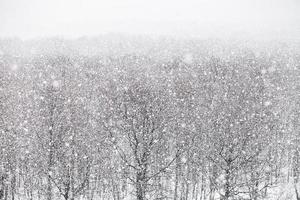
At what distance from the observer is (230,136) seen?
31.2m

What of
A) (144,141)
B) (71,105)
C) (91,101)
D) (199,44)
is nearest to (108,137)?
(71,105)

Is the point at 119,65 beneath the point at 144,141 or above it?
above

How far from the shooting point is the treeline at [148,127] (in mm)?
31094

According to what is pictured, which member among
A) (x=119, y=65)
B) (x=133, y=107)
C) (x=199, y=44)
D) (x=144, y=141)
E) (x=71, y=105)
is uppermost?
(x=199, y=44)

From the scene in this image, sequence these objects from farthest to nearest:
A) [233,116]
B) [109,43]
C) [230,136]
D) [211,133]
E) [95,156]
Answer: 1. [109,43]
2. [95,156]
3. [211,133]
4. [233,116]
5. [230,136]

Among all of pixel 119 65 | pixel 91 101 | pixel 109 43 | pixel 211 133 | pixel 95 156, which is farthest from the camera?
pixel 109 43

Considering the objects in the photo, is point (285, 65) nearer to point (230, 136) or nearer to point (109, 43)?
point (230, 136)

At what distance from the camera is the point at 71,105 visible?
39969 mm

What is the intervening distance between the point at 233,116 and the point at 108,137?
44.8 feet

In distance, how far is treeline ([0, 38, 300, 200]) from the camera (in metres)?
31.1

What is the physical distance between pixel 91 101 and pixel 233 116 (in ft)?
64.6

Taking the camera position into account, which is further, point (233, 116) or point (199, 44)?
point (199, 44)

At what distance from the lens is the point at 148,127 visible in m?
29.7

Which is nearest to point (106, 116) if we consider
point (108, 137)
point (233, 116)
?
point (108, 137)
